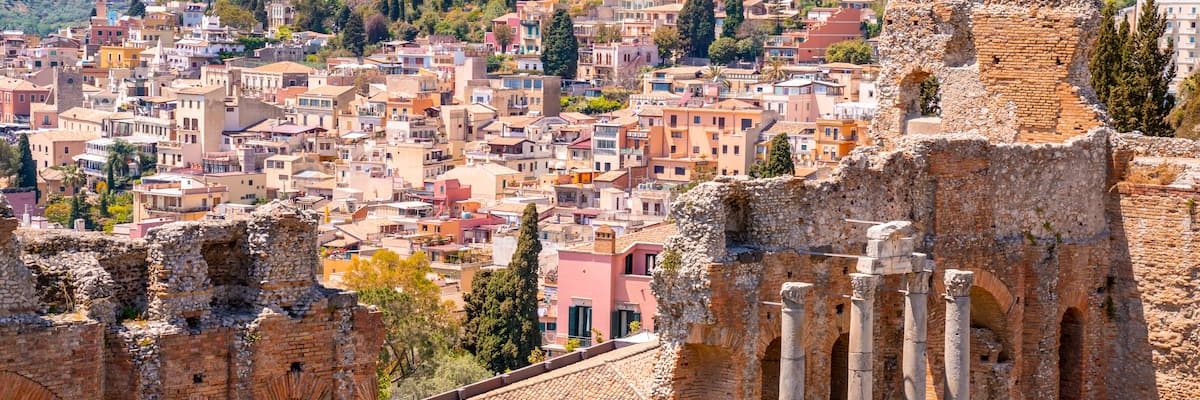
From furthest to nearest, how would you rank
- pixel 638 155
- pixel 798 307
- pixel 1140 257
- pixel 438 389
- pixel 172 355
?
pixel 638 155, pixel 438 389, pixel 1140 257, pixel 798 307, pixel 172 355

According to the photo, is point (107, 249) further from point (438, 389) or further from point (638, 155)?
point (638, 155)

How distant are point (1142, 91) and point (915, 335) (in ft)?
46.6

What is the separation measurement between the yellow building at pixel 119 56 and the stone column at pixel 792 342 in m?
174

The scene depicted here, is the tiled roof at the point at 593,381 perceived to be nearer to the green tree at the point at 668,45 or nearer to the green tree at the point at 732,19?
the green tree at the point at 668,45

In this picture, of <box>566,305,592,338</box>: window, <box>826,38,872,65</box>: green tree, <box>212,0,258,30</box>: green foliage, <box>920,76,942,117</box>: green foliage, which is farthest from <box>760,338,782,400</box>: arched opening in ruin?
<box>212,0,258,30</box>: green foliage

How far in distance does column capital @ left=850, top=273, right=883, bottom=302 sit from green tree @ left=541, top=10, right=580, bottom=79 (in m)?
143

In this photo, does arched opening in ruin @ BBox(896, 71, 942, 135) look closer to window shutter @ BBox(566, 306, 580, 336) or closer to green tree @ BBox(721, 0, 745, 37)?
window shutter @ BBox(566, 306, 580, 336)

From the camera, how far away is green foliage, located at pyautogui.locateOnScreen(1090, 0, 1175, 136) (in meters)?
33.0

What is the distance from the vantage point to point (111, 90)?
175 metres

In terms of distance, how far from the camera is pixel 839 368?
2208 centimetres

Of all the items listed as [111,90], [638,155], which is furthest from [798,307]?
[111,90]

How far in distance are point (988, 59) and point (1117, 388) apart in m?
4.15

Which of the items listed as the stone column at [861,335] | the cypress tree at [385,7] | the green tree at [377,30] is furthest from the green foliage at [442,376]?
the cypress tree at [385,7]

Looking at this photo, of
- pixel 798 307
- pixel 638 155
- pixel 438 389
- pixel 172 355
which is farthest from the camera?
pixel 638 155
